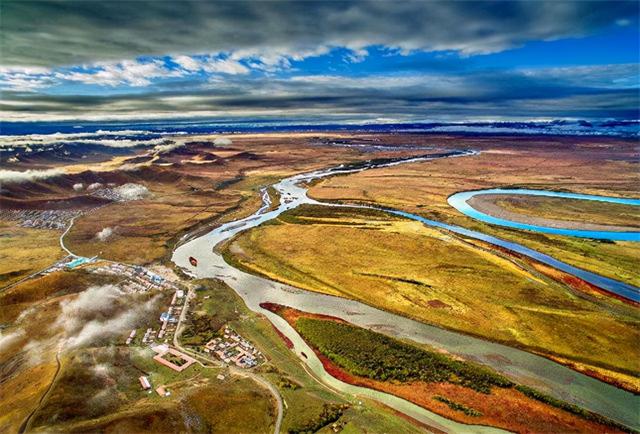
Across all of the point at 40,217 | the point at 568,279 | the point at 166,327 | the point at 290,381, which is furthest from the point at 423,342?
the point at 40,217

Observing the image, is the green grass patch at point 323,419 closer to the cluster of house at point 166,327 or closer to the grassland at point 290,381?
the grassland at point 290,381

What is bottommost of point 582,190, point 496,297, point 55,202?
point 55,202

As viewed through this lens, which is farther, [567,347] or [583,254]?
[583,254]

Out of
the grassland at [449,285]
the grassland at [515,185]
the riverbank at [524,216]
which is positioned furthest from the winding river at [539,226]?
the grassland at [449,285]

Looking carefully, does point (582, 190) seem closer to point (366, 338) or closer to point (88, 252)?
point (366, 338)

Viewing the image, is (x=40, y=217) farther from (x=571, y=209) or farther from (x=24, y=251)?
(x=571, y=209)

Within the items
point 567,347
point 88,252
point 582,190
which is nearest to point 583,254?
point 567,347

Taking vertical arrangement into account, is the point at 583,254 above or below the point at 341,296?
above
